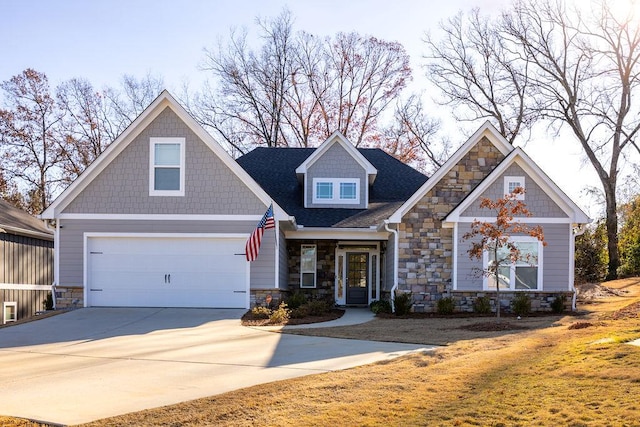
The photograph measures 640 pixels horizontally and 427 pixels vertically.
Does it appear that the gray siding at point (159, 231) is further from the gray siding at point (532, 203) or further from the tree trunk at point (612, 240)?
the tree trunk at point (612, 240)

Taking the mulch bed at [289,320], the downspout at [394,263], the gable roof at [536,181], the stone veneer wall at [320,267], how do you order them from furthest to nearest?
the stone veneer wall at [320,267] < the downspout at [394,263] < the gable roof at [536,181] < the mulch bed at [289,320]

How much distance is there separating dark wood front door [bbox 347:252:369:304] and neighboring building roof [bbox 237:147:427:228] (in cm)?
167

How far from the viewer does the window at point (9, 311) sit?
19.6m

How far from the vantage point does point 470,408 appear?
21.2 ft

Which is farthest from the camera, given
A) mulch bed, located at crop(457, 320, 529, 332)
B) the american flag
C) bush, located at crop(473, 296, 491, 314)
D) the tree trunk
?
the tree trunk

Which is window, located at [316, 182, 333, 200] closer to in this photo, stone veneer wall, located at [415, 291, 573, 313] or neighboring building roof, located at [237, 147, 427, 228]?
neighboring building roof, located at [237, 147, 427, 228]

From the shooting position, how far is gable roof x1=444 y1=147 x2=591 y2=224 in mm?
17609

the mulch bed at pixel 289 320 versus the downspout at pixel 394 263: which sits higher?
the downspout at pixel 394 263

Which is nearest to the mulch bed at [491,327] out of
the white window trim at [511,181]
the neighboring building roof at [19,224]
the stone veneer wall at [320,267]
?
the white window trim at [511,181]

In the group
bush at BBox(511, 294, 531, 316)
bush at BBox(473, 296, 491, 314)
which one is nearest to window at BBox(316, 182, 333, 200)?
bush at BBox(473, 296, 491, 314)

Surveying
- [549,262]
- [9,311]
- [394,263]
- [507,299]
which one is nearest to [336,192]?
[394,263]

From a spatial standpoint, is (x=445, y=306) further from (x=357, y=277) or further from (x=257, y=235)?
(x=257, y=235)

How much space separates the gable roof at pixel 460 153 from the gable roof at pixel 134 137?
376 centimetres

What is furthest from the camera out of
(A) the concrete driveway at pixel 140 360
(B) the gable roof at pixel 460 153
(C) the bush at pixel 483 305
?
(B) the gable roof at pixel 460 153
